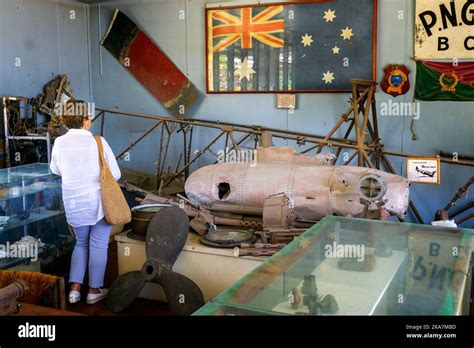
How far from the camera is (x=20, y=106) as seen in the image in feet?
23.6

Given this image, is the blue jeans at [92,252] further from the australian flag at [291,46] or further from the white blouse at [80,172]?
the australian flag at [291,46]

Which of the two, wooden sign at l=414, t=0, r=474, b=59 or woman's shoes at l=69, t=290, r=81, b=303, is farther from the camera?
wooden sign at l=414, t=0, r=474, b=59

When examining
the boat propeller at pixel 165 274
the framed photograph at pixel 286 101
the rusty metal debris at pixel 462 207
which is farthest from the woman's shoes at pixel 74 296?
Answer: the framed photograph at pixel 286 101

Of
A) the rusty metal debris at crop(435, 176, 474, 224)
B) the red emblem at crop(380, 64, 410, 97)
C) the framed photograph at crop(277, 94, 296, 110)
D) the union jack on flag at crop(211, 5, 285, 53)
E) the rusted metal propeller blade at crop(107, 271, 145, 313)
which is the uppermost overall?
the union jack on flag at crop(211, 5, 285, 53)

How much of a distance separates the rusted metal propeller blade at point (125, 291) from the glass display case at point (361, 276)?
175cm

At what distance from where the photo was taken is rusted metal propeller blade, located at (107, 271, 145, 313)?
4.09 meters

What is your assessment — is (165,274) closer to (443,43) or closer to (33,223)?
(33,223)

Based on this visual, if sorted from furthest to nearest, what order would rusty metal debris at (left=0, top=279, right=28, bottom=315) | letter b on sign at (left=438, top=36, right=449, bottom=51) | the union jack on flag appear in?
the union jack on flag, letter b on sign at (left=438, top=36, right=449, bottom=51), rusty metal debris at (left=0, top=279, right=28, bottom=315)

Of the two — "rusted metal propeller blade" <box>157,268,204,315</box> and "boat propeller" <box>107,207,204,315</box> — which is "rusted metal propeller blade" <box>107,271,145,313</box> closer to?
"boat propeller" <box>107,207,204,315</box>

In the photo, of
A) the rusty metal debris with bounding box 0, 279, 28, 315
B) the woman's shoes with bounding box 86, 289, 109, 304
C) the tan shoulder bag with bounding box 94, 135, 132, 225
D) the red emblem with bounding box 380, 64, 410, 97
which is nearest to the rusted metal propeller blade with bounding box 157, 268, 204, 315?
the tan shoulder bag with bounding box 94, 135, 132, 225

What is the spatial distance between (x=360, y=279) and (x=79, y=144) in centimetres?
264

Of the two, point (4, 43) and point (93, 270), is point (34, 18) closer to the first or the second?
point (4, 43)

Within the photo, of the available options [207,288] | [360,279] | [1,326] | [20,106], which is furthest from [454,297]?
[20,106]

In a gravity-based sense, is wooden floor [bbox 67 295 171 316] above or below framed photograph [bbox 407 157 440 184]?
below
